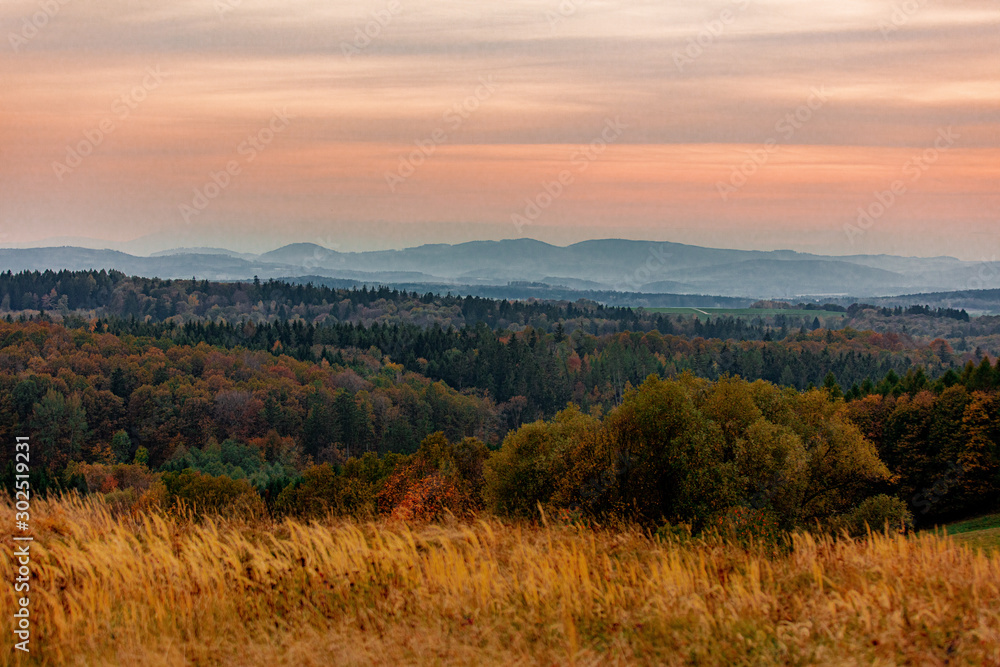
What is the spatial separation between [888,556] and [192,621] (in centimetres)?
808

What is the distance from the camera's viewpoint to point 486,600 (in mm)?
9820

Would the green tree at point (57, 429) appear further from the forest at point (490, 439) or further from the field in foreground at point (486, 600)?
the field in foreground at point (486, 600)

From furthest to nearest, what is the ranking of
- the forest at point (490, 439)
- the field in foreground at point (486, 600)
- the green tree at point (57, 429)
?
the green tree at point (57, 429) < the forest at point (490, 439) < the field in foreground at point (486, 600)

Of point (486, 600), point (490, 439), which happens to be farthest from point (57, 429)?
point (486, 600)

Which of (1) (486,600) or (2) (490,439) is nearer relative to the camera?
(1) (486,600)

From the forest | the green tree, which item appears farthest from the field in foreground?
the green tree

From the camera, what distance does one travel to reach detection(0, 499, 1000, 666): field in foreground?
28.2ft

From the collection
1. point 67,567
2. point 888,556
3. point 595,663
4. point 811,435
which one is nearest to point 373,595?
point 595,663

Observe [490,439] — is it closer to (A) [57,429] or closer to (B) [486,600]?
(A) [57,429]

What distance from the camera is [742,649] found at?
8.55 meters

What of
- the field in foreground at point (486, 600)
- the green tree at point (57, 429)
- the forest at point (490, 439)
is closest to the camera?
the field in foreground at point (486, 600)

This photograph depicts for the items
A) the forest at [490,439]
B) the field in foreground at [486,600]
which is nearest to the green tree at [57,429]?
the forest at [490,439]

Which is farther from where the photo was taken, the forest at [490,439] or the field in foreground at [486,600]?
the forest at [490,439]

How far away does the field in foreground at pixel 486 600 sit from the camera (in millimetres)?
8609
